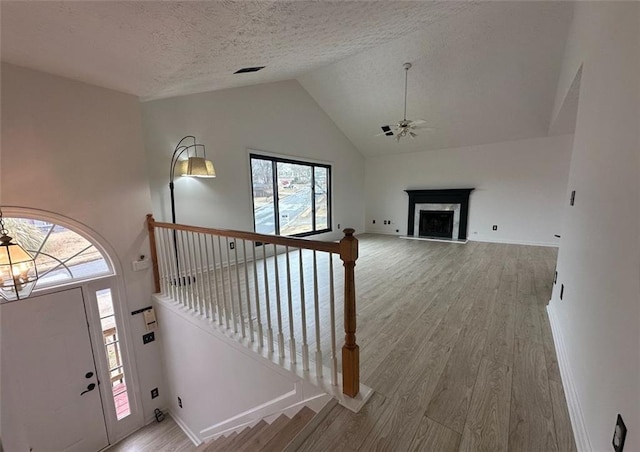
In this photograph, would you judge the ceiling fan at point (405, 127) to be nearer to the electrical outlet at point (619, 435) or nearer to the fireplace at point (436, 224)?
the fireplace at point (436, 224)

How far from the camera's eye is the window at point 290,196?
4.82 m

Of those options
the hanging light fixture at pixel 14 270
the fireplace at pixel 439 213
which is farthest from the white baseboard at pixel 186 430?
the fireplace at pixel 439 213

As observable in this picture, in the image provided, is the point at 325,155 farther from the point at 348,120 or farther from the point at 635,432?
the point at 635,432

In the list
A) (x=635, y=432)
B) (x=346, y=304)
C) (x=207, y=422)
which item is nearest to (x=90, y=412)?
(x=207, y=422)

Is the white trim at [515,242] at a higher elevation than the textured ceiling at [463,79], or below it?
below

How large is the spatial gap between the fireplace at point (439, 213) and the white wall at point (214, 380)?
234 inches

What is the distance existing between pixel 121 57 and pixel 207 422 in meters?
3.59

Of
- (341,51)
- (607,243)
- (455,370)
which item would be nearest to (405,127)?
(341,51)

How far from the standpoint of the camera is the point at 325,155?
629 cm

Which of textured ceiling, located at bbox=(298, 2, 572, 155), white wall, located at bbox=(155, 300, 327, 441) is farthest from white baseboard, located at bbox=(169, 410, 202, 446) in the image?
textured ceiling, located at bbox=(298, 2, 572, 155)

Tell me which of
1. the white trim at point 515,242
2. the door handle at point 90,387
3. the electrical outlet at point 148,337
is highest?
the white trim at point 515,242

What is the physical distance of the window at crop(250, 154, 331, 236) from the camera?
190 inches

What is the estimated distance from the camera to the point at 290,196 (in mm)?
5535

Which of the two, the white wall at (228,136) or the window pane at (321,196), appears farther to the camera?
the window pane at (321,196)
